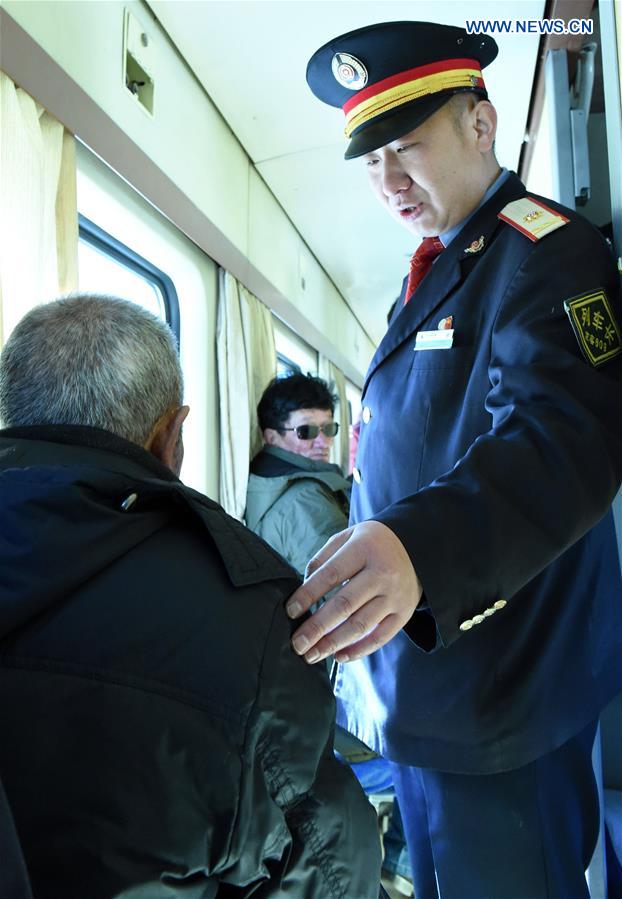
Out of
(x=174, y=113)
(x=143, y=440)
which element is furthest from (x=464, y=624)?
(x=174, y=113)

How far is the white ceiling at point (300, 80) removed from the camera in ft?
9.65

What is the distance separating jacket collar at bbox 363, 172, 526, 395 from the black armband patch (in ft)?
0.77

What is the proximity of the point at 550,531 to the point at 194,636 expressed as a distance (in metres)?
0.44

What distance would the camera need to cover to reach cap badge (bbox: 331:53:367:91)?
139 cm

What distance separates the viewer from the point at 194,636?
2.51 feet

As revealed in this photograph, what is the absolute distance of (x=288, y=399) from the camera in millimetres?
Result: 3994

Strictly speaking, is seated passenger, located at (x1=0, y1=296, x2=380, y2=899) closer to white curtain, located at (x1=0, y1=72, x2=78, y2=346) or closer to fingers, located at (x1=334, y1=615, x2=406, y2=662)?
fingers, located at (x1=334, y1=615, x2=406, y2=662)

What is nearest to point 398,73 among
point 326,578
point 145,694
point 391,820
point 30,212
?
point 326,578

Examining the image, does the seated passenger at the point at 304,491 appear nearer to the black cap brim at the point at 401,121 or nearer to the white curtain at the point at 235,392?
the white curtain at the point at 235,392

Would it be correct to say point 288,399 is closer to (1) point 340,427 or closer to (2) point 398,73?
(2) point 398,73

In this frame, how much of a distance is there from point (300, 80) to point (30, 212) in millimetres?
1810

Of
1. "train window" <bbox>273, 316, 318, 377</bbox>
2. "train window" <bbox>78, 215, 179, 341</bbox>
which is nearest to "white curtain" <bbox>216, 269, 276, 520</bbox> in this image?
"train window" <bbox>78, 215, 179, 341</bbox>

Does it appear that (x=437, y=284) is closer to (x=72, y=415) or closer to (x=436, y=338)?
(x=436, y=338)

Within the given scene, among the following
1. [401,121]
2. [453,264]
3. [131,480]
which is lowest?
[131,480]
